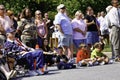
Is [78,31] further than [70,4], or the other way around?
[70,4]

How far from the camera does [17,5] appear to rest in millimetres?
36344

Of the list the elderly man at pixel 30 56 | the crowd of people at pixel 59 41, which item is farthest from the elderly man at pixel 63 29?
the elderly man at pixel 30 56

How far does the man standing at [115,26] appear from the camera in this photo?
1662cm

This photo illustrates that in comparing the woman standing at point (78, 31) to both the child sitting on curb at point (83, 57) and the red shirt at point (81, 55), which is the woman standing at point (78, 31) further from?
the red shirt at point (81, 55)

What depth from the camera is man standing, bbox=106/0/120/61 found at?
16625mm

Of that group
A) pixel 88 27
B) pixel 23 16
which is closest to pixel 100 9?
pixel 88 27

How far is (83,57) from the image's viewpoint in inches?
624

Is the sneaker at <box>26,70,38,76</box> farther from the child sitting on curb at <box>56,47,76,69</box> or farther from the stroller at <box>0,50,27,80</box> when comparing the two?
the child sitting on curb at <box>56,47,76,69</box>

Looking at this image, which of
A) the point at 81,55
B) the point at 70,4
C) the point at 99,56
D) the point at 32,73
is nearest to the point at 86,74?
the point at 32,73

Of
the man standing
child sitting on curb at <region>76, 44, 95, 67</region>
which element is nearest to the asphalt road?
child sitting on curb at <region>76, 44, 95, 67</region>

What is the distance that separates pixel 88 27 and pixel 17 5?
1921 centimetres

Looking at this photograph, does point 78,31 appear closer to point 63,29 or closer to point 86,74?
point 63,29

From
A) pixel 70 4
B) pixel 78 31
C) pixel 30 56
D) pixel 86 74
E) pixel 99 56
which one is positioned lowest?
pixel 86 74

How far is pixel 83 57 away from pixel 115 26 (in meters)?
1.65
